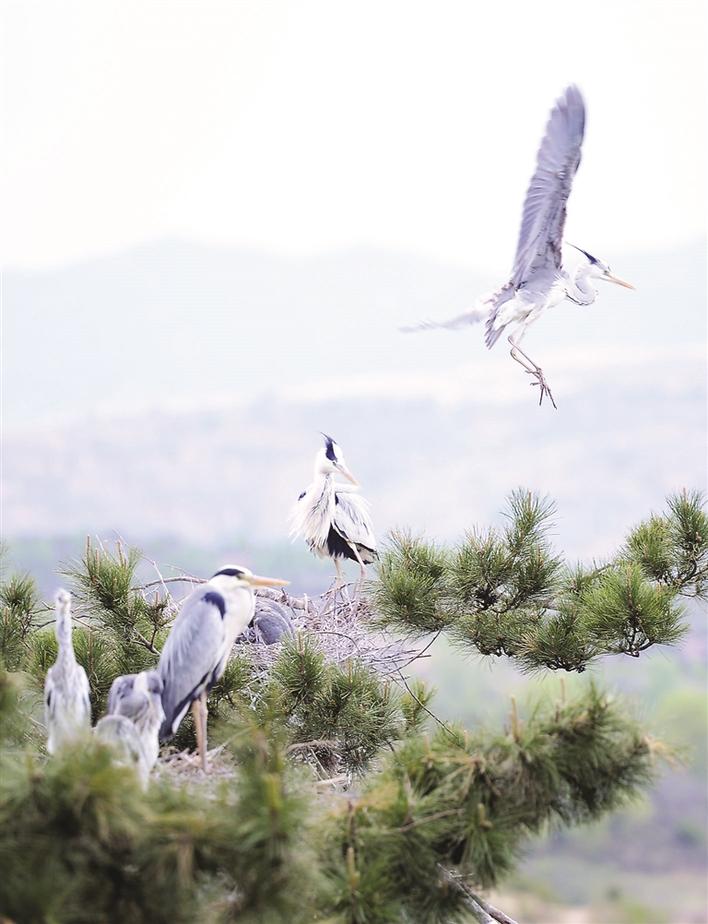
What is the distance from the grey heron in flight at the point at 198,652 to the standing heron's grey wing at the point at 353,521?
35.3 inches

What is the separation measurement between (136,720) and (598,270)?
4.91ft

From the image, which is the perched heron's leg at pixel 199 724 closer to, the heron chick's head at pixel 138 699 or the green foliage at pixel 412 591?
the heron chick's head at pixel 138 699

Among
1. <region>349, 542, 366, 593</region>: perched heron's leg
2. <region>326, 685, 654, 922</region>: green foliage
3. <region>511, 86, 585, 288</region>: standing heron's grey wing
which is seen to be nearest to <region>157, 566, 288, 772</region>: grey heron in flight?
<region>326, 685, 654, 922</region>: green foliage

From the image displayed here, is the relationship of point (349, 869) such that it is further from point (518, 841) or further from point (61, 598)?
point (61, 598)

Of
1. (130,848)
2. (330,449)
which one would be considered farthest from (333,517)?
(130,848)

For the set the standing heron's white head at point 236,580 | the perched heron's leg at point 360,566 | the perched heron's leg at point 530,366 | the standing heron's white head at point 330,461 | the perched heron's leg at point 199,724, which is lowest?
the perched heron's leg at point 199,724

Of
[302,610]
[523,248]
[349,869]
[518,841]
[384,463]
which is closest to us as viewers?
[349,869]

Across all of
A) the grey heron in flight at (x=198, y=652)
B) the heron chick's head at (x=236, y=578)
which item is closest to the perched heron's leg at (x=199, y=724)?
the grey heron in flight at (x=198, y=652)

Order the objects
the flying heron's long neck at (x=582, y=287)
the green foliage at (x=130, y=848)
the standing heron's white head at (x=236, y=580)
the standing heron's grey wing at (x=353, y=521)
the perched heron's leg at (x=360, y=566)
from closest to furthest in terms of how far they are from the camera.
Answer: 1. the green foliage at (x=130, y=848)
2. the standing heron's white head at (x=236, y=580)
3. the flying heron's long neck at (x=582, y=287)
4. the perched heron's leg at (x=360, y=566)
5. the standing heron's grey wing at (x=353, y=521)

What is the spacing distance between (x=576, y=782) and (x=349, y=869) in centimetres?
38

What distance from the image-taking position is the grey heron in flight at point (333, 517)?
10.4 ft

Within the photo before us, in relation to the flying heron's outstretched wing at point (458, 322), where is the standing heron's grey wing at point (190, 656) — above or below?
below

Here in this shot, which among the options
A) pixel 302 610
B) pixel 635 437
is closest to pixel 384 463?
pixel 635 437

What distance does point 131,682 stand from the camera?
6.74 ft
